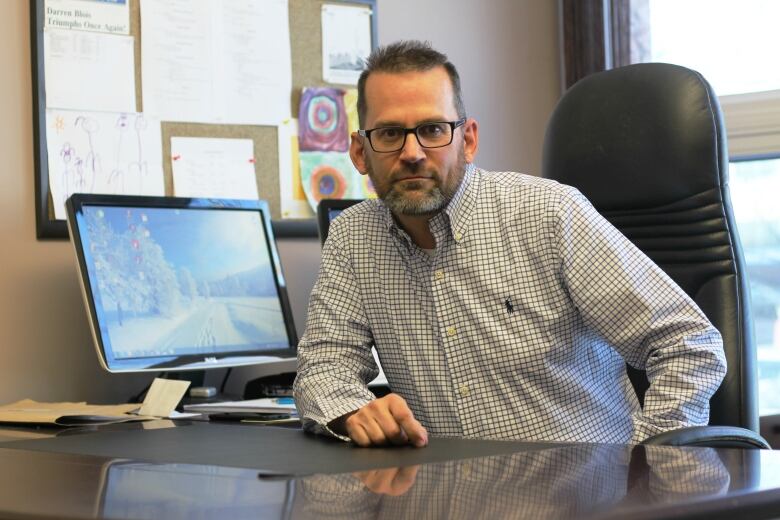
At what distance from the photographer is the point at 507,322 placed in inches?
69.4

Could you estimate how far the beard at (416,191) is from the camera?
5.70 ft

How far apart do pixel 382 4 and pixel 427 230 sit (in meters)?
1.16

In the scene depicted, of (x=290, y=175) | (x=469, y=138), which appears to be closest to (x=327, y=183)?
(x=290, y=175)

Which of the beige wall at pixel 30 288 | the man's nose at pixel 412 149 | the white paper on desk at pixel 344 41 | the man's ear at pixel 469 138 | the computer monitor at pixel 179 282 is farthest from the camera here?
the white paper on desk at pixel 344 41

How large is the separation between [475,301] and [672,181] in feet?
1.33

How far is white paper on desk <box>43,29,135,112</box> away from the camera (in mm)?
2246

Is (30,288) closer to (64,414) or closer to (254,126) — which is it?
(64,414)

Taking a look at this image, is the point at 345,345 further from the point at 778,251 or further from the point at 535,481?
the point at 778,251

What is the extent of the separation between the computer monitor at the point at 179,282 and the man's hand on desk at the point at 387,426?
31.3 inches

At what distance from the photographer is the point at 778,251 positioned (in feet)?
9.02

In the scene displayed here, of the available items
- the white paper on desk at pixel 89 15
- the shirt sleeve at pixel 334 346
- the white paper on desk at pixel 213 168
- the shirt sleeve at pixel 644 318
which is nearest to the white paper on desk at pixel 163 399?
the shirt sleeve at pixel 334 346

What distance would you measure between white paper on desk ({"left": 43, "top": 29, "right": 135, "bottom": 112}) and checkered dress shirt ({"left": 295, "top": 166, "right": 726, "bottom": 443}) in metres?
0.74

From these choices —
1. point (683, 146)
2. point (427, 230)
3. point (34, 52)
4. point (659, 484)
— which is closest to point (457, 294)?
point (427, 230)

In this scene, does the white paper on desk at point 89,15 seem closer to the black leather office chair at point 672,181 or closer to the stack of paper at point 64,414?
the stack of paper at point 64,414
